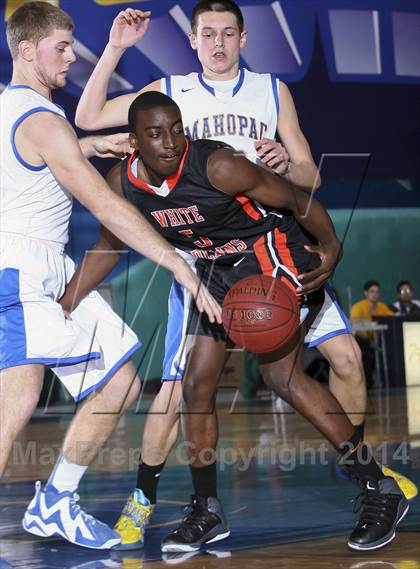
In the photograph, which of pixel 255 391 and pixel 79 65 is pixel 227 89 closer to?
pixel 79 65

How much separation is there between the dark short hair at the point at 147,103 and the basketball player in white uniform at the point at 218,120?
2.14 feet

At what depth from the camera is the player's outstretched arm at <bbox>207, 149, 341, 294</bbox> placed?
3.58 meters

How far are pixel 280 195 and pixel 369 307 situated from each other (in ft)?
30.6

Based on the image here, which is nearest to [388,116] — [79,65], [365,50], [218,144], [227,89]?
[365,50]

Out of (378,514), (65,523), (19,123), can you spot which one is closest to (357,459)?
(378,514)

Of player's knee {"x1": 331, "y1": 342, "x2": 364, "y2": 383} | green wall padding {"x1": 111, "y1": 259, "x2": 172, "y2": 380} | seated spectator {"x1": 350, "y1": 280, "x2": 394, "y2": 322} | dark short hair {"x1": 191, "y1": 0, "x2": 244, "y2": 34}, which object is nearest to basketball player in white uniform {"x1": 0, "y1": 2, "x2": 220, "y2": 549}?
dark short hair {"x1": 191, "y1": 0, "x2": 244, "y2": 34}

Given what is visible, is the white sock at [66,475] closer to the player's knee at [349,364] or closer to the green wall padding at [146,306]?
the player's knee at [349,364]

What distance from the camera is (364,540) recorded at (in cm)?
354

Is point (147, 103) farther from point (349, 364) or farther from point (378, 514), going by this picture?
point (378, 514)

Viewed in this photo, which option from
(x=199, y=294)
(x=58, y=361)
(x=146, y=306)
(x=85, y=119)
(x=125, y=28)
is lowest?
(x=146, y=306)

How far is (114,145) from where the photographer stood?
13.2 ft

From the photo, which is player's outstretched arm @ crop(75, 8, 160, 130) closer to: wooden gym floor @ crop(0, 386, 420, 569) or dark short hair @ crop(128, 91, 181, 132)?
dark short hair @ crop(128, 91, 181, 132)

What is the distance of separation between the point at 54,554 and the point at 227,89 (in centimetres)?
219

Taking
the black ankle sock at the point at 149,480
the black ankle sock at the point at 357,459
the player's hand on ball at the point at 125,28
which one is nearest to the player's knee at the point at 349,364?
the black ankle sock at the point at 357,459
